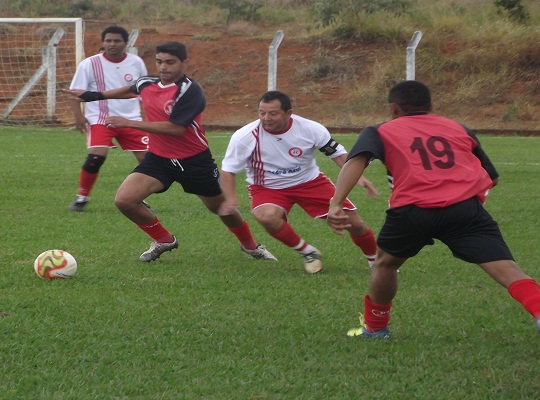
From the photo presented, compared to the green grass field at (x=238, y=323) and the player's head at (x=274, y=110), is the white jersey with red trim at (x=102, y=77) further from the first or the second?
the player's head at (x=274, y=110)

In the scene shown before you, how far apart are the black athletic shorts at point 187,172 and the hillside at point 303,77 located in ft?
50.1

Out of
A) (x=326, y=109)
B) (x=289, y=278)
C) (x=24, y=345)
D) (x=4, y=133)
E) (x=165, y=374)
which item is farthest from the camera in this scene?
(x=326, y=109)

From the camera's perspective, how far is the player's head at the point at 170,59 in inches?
291

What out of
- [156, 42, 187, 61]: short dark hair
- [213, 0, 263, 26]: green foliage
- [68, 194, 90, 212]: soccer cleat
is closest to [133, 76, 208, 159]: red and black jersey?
[156, 42, 187, 61]: short dark hair

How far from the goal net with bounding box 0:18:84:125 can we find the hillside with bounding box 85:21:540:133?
7.45ft

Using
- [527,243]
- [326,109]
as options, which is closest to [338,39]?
[326,109]

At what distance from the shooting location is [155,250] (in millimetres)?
7398

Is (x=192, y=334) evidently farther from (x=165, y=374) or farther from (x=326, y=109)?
(x=326, y=109)

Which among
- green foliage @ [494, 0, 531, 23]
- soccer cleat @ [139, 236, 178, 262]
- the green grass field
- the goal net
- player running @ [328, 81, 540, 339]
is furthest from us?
green foliage @ [494, 0, 531, 23]

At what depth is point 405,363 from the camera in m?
4.72

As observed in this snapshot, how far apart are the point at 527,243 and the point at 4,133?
14190mm

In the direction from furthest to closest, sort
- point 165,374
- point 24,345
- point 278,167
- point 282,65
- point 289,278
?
point 282,65 < point 278,167 < point 289,278 < point 24,345 < point 165,374

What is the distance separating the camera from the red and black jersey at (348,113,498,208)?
4.71 m

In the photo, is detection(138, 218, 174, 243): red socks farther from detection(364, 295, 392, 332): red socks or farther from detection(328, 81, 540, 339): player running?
detection(328, 81, 540, 339): player running
